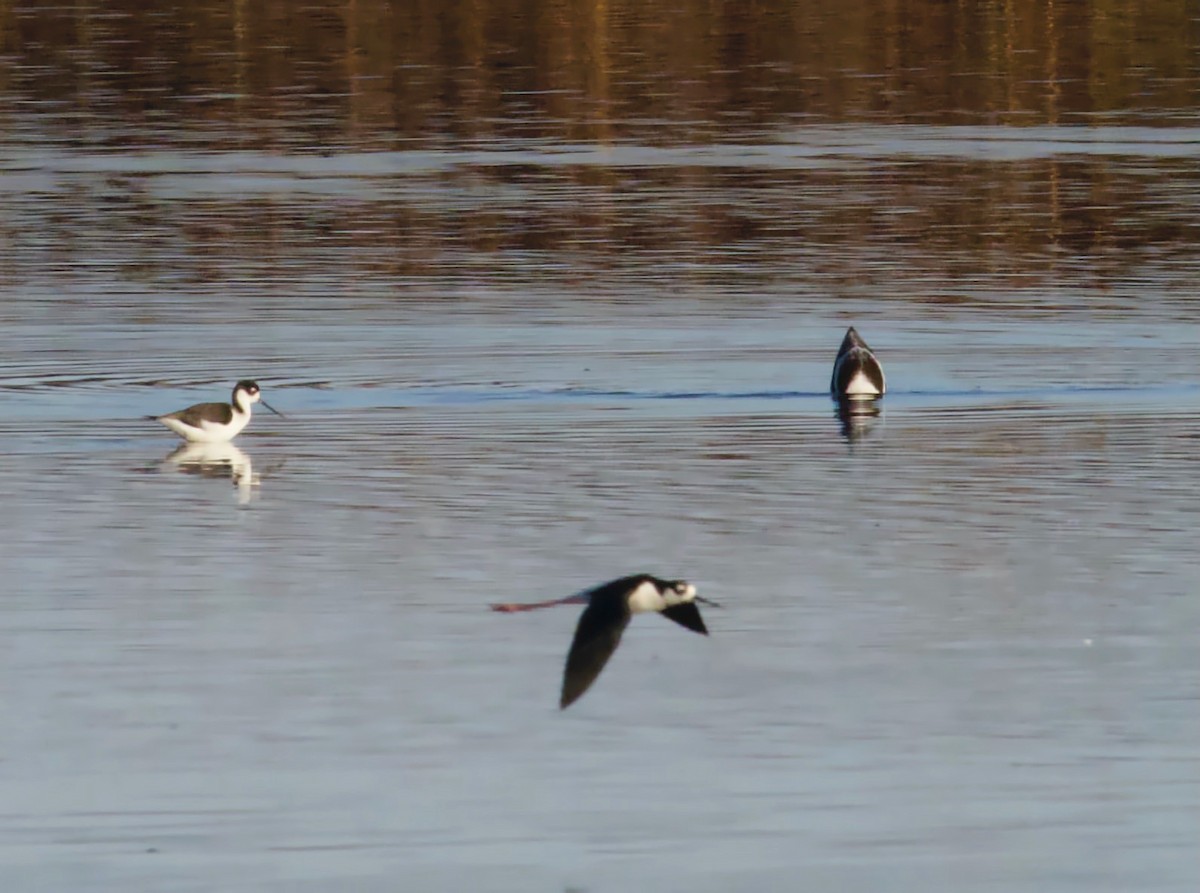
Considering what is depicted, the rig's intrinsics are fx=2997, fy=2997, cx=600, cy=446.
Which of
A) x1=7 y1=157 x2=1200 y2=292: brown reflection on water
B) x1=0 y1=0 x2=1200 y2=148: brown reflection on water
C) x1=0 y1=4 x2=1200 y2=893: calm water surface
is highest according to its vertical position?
x1=0 y1=0 x2=1200 y2=148: brown reflection on water

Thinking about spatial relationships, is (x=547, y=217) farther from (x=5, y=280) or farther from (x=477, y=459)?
(x=477, y=459)

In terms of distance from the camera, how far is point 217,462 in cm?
1510

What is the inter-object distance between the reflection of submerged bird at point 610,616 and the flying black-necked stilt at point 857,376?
6.86 m

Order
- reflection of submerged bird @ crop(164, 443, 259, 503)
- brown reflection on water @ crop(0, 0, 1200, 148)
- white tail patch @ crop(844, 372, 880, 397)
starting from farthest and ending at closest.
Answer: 1. brown reflection on water @ crop(0, 0, 1200, 148)
2. white tail patch @ crop(844, 372, 880, 397)
3. reflection of submerged bird @ crop(164, 443, 259, 503)

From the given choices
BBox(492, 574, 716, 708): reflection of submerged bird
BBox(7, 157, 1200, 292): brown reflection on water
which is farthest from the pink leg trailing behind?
BBox(7, 157, 1200, 292): brown reflection on water

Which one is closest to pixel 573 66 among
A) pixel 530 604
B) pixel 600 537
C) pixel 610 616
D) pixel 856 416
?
pixel 856 416

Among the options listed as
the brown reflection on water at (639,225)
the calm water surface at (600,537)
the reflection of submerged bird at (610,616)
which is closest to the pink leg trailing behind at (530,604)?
the reflection of submerged bird at (610,616)

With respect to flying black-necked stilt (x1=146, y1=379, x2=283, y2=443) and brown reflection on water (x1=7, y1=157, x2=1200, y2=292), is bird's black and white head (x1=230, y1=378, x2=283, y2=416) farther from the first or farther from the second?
brown reflection on water (x1=7, y1=157, x2=1200, y2=292)

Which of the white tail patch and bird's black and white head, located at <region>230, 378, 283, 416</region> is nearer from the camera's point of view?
bird's black and white head, located at <region>230, 378, 283, 416</region>

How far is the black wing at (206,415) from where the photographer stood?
15.1 meters

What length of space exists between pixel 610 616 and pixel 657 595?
303mm

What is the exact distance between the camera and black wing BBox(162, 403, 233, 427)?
49.5 ft

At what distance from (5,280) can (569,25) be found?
2940cm

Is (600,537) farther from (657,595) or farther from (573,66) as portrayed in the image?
(573,66)
